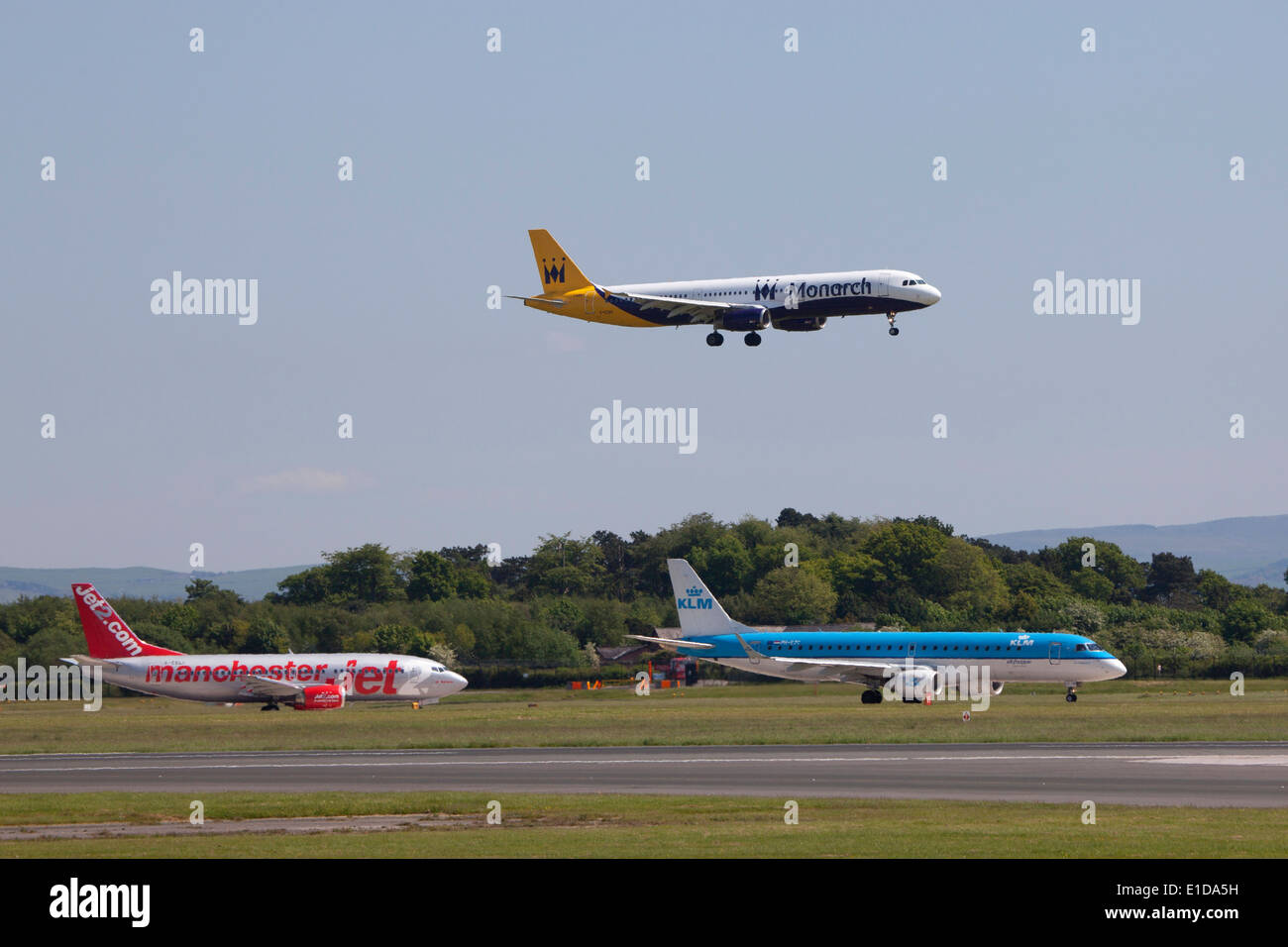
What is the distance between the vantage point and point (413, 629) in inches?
4486

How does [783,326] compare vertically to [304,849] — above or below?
above

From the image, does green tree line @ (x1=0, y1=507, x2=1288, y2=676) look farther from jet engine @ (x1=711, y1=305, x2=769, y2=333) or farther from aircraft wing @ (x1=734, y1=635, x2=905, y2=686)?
jet engine @ (x1=711, y1=305, x2=769, y2=333)

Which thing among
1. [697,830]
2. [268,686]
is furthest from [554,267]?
[697,830]

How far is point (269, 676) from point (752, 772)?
144ft

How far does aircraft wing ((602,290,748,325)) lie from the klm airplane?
781 inches

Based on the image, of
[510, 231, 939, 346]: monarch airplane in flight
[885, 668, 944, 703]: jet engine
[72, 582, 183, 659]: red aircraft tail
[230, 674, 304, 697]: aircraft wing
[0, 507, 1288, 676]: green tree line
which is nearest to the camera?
[510, 231, 939, 346]: monarch airplane in flight

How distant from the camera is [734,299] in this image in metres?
67.0

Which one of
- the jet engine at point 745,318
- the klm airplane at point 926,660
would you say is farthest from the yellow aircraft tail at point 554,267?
the klm airplane at point 926,660

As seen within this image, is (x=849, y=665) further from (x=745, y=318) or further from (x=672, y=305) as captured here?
(x=672, y=305)

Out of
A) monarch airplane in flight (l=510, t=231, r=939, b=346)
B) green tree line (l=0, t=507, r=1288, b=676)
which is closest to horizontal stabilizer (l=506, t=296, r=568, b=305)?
monarch airplane in flight (l=510, t=231, r=939, b=346)

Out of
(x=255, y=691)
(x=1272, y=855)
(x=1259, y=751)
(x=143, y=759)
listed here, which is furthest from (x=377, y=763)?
(x=255, y=691)

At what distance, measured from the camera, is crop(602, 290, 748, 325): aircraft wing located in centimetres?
6631
